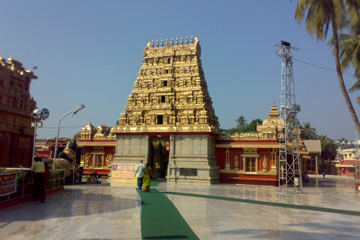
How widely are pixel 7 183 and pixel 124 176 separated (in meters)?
9.89

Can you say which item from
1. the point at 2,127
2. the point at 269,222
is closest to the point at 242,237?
the point at 269,222

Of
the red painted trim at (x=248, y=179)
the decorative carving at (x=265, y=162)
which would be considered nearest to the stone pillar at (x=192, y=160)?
the red painted trim at (x=248, y=179)

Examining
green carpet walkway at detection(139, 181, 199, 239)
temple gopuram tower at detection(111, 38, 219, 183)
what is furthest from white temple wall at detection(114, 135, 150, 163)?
green carpet walkway at detection(139, 181, 199, 239)

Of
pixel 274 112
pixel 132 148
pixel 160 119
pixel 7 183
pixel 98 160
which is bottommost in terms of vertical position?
pixel 7 183

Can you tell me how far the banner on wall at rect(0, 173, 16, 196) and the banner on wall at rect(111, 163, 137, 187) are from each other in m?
9.22

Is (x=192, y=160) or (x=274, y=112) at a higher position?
(x=274, y=112)

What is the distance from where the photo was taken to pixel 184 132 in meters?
24.7

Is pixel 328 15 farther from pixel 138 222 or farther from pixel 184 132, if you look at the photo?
pixel 138 222

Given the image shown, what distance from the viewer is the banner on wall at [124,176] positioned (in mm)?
18938

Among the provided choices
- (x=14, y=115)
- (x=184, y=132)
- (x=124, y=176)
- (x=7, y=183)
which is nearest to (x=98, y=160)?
A: (x=184, y=132)

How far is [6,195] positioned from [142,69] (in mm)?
19661

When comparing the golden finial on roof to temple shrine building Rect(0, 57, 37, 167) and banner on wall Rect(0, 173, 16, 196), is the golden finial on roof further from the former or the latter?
banner on wall Rect(0, 173, 16, 196)

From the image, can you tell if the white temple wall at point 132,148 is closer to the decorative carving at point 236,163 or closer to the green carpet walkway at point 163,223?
the decorative carving at point 236,163

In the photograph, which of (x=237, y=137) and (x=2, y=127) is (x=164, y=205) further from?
(x=237, y=137)
